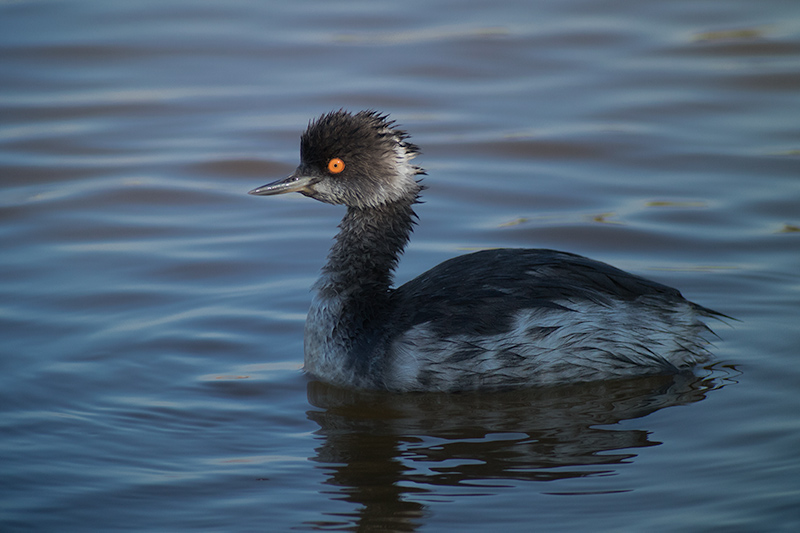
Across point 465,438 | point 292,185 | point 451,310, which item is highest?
point 292,185

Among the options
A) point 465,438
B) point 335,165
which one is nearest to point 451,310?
point 465,438

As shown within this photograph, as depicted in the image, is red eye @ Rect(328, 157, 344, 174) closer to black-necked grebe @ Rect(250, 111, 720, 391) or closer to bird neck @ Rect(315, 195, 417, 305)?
black-necked grebe @ Rect(250, 111, 720, 391)

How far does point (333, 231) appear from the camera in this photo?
8234 mm

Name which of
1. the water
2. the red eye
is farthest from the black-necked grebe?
the water

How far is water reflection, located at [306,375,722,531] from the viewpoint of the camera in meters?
4.94

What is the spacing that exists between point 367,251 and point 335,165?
542 mm

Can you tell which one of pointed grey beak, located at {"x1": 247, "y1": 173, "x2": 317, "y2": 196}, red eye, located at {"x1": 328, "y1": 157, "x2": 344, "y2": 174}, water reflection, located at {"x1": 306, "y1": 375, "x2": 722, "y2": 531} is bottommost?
water reflection, located at {"x1": 306, "y1": 375, "x2": 722, "y2": 531}

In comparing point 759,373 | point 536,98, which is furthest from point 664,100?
point 759,373

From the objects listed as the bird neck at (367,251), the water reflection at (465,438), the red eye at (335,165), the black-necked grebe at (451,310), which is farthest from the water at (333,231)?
the red eye at (335,165)

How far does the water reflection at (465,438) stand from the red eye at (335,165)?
1.26 metres

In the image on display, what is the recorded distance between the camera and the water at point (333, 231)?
4.95m

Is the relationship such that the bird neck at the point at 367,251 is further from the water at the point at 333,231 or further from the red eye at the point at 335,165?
the water at the point at 333,231

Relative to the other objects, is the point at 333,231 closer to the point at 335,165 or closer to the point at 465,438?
the point at 335,165

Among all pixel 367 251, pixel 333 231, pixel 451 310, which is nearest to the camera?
pixel 451 310
